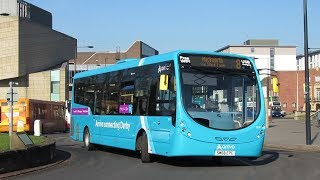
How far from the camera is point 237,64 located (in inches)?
623

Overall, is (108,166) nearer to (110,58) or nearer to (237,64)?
(237,64)

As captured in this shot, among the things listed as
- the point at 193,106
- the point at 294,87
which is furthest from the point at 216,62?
the point at 294,87

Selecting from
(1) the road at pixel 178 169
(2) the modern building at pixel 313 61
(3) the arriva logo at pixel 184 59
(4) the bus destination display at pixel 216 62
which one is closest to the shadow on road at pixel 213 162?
(1) the road at pixel 178 169

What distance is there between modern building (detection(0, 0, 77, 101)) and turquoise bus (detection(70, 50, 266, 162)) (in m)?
74.3

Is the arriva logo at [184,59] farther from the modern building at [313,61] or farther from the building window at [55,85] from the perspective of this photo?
the modern building at [313,61]

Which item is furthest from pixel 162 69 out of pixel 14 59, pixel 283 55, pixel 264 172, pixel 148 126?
pixel 283 55

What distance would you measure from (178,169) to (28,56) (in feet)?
267

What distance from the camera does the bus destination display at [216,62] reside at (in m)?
15.2

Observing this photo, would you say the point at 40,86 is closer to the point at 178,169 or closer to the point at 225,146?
the point at 178,169

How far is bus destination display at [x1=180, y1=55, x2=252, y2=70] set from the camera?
1524cm

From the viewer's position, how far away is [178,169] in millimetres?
14531

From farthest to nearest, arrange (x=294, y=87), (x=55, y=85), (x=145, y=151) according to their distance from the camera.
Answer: (x=294, y=87) → (x=55, y=85) → (x=145, y=151)

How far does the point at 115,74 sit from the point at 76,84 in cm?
506

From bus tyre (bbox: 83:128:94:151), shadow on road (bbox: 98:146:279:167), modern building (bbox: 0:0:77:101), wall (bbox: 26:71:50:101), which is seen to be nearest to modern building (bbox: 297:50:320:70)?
modern building (bbox: 0:0:77:101)
